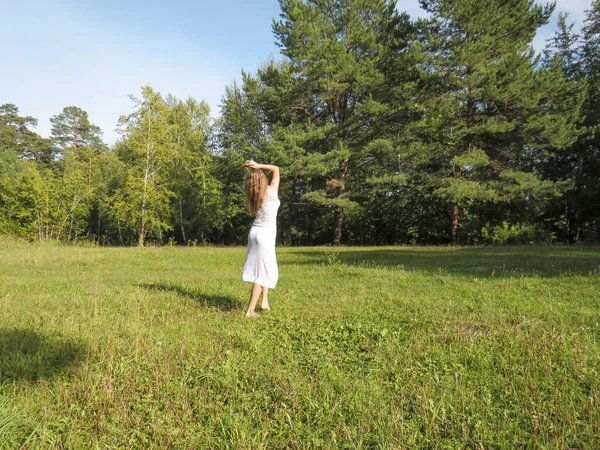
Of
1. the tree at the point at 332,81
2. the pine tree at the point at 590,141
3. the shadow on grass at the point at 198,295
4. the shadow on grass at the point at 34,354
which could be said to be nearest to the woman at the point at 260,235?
the shadow on grass at the point at 198,295

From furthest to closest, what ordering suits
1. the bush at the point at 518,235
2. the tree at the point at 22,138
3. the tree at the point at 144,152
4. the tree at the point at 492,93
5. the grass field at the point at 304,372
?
the tree at the point at 22,138 → the tree at the point at 144,152 → the bush at the point at 518,235 → the tree at the point at 492,93 → the grass field at the point at 304,372

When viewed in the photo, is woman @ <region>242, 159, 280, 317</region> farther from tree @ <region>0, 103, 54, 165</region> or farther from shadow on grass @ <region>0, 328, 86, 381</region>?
tree @ <region>0, 103, 54, 165</region>

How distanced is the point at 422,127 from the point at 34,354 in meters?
22.7

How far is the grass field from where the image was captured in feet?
6.88

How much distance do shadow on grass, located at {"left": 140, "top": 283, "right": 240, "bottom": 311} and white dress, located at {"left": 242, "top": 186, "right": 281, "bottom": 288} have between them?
2.56ft

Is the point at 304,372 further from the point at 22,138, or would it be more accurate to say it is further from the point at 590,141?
the point at 22,138

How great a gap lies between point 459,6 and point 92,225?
42316 millimetres

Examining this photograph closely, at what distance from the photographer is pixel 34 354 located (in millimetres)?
3176

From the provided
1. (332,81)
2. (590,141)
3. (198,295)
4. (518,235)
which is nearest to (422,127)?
(332,81)

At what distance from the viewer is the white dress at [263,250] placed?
4547mm

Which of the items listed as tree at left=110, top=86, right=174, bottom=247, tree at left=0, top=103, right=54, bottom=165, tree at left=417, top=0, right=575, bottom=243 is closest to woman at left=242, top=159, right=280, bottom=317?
tree at left=417, top=0, right=575, bottom=243

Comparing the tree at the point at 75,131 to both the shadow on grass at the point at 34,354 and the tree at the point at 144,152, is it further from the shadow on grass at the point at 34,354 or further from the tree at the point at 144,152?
the shadow on grass at the point at 34,354

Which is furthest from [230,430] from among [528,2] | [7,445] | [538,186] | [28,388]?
[528,2]

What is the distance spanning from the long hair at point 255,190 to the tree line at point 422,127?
1640 cm
